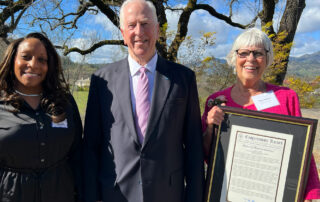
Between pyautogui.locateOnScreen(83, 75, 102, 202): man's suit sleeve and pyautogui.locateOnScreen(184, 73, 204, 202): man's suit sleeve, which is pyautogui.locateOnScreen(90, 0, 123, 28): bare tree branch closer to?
pyautogui.locateOnScreen(83, 75, 102, 202): man's suit sleeve

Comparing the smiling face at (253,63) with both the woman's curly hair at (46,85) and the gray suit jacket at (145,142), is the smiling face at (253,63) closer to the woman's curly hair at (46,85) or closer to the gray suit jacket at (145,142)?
the gray suit jacket at (145,142)

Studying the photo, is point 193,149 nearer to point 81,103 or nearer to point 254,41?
point 254,41

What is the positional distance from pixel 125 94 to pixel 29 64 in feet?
3.02

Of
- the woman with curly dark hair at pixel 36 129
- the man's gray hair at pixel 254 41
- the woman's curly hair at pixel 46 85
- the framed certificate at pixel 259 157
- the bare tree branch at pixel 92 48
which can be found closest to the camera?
the framed certificate at pixel 259 157

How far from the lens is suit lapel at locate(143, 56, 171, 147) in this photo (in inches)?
77.0

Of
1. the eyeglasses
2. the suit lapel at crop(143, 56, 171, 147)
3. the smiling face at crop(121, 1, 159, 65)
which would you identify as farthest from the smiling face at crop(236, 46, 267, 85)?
the smiling face at crop(121, 1, 159, 65)

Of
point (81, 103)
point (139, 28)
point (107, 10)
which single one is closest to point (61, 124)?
point (139, 28)

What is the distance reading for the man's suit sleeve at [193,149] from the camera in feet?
7.04

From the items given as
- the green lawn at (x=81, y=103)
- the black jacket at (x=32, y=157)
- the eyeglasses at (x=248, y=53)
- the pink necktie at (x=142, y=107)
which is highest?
the eyeglasses at (x=248, y=53)

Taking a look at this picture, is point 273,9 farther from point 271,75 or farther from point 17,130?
point 17,130

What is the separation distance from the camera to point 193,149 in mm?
2172

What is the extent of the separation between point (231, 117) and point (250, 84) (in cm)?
46

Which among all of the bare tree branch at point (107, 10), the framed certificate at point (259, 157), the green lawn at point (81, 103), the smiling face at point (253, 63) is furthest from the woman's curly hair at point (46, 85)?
the green lawn at point (81, 103)

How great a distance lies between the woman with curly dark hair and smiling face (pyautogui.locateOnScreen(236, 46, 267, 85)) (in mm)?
Answer: 1684
